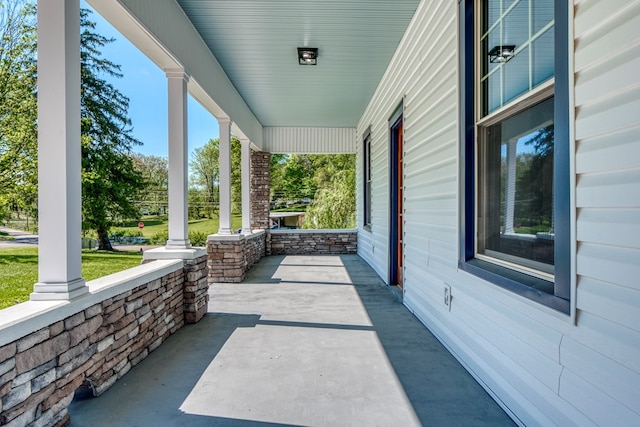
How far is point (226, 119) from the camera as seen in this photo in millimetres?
5816

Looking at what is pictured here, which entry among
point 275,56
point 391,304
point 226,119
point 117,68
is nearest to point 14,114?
point 117,68

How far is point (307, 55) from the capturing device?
467 cm

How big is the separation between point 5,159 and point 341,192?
11.4m

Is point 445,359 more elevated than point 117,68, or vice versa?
point 117,68

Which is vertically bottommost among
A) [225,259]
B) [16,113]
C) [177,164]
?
[225,259]

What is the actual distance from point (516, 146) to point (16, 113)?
12.2 metres

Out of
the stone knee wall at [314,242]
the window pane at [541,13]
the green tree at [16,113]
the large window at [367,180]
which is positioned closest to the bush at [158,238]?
the green tree at [16,113]

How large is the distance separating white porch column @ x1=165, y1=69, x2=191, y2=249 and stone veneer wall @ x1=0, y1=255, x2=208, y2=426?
18.9 inches

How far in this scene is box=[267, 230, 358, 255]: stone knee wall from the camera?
936 centimetres

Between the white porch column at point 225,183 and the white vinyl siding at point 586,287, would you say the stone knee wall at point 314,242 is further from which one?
the white vinyl siding at point 586,287

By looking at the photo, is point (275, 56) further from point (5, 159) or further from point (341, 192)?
point (341, 192)

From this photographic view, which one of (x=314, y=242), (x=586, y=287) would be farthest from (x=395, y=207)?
(x=314, y=242)

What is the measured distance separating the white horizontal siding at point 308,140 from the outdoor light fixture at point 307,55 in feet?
14.7

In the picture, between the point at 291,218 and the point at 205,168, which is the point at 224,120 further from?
the point at 205,168
